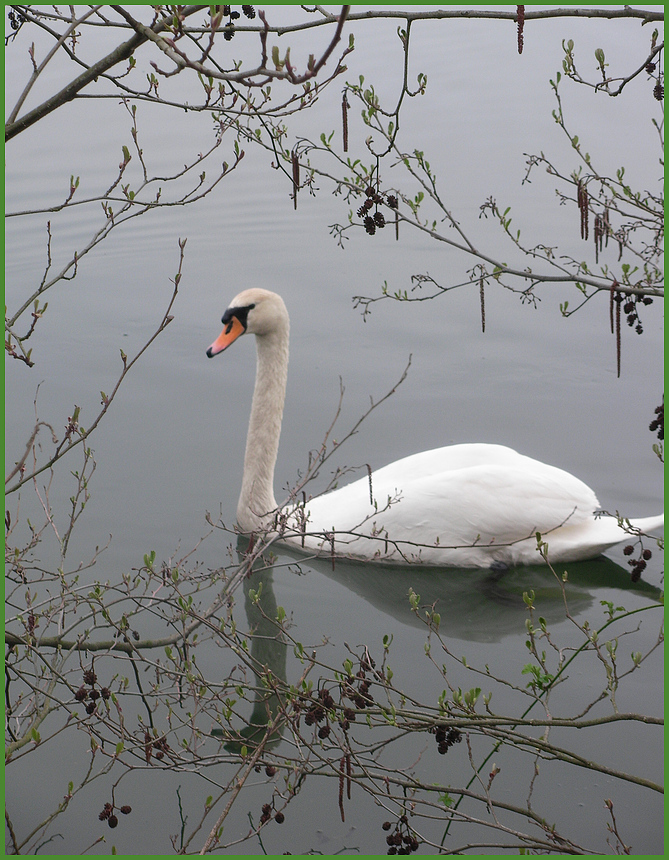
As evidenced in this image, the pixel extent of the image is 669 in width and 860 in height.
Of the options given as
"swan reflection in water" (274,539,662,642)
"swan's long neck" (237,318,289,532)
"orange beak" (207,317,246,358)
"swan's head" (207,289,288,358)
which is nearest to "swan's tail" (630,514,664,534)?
"swan reflection in water" (274,539,662,642)

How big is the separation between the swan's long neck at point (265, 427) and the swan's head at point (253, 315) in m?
0.06

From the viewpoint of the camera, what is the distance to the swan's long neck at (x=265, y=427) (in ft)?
20.2

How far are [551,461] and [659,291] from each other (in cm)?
431

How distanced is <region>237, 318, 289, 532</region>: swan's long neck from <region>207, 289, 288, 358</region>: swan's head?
0.06 m

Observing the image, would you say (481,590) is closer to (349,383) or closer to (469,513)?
(469,513)

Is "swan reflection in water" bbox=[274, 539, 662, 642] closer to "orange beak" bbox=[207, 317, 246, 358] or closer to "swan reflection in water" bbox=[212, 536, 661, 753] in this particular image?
"swan reflection in water" bbox=[212, 536, 661, 753]

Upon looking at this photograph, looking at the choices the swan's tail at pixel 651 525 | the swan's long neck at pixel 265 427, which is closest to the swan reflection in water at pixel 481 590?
the swan's tail at pixel 651 525

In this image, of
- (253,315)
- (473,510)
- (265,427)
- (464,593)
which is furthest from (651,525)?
(253,315)

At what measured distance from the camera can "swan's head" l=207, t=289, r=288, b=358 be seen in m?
5.99

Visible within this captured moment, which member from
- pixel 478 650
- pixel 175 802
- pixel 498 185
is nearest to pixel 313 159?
pixel 498 185

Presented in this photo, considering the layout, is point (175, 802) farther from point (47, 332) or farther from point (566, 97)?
point (566, 97)

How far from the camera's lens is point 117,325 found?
919 centimetres

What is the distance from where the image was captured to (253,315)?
19.8 ft

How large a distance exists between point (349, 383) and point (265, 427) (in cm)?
188
